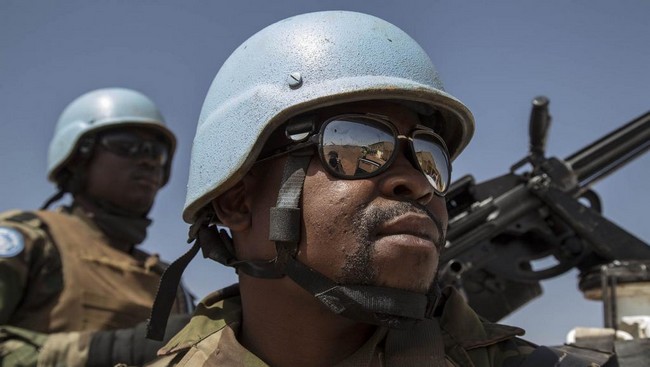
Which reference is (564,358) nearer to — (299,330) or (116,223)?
(299,330)

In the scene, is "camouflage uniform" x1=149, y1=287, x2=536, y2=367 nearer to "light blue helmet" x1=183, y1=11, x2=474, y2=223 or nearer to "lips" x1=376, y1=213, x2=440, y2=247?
"lips" x1=376, y1=213, x2=440, y2=247

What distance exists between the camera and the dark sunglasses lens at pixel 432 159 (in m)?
2.34

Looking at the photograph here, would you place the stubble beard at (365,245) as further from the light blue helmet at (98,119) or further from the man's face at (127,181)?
the light blue helmet at (98,119)

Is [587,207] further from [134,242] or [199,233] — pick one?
[199,233]

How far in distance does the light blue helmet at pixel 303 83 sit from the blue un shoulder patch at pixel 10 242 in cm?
185

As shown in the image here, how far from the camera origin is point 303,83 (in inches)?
94.8

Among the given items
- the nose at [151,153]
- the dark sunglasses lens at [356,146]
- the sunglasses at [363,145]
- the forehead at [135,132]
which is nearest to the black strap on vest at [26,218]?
the nose at [151,153]

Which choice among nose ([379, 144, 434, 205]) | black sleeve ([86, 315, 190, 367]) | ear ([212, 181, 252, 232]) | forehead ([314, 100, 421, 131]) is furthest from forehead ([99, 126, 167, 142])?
nose ([379, 144, 434, 205])

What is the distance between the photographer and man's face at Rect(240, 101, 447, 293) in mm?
2172

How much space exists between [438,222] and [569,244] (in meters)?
3.13

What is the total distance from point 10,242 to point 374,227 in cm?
268

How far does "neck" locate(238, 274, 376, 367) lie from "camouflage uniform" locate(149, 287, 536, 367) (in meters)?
0.06

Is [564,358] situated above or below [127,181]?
above

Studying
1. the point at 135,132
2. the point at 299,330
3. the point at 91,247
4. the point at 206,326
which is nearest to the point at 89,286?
the point at 91,247
